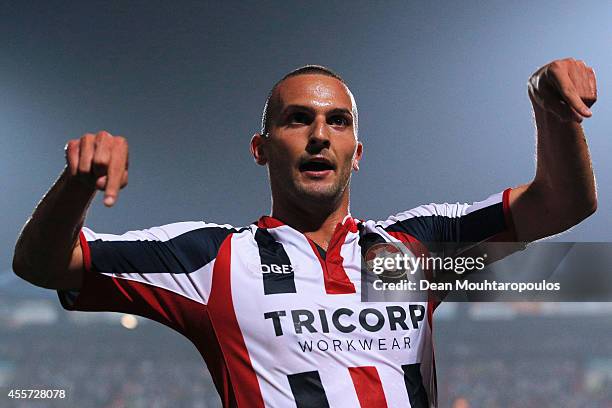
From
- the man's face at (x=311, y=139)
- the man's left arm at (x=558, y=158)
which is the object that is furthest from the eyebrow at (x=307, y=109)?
the man's left arm at (x=558, y=158)

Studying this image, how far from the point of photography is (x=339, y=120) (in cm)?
102

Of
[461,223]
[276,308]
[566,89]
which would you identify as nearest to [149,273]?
[276,308]

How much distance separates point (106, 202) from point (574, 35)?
1742 millimetres

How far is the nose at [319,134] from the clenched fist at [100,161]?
0.36 m

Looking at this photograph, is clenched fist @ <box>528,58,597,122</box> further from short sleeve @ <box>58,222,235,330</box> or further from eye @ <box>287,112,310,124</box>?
short sleeve @ <box>58,222,235,330</box>

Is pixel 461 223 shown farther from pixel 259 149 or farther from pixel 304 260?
pixel 259 149

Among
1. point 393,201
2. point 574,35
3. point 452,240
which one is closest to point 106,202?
point 452,240

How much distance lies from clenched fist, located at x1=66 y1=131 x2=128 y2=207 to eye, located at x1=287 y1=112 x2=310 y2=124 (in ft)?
1.28

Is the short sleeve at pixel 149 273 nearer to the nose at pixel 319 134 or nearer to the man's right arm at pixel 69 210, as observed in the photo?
the man's right arm at pixel 69 210

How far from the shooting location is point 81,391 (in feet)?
6.04

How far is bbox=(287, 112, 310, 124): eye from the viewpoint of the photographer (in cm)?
100

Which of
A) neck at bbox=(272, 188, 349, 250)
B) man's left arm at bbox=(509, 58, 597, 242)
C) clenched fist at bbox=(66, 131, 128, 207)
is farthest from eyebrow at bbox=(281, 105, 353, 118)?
clenched fist at bbox=(66, 131, 128, 207)

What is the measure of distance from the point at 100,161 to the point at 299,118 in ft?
1.38

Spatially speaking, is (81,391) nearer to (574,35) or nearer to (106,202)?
(106,202)
